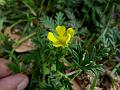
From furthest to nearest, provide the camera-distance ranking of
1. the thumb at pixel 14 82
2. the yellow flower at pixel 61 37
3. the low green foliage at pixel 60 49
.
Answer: the thumb at pixel 14 82 < the low green foliage at pixel 60 49 < the yellow flower at pixel 61 37

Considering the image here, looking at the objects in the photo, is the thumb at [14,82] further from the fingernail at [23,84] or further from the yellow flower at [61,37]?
the yellow flower at [61,37]

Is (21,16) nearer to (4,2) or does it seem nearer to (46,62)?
(4,2)

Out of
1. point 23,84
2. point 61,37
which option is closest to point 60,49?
point 61,37

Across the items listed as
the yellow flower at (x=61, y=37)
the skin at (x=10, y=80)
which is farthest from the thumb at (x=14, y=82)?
the yellow flower at (x=61, y=37)

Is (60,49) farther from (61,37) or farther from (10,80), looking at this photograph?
(10,80)

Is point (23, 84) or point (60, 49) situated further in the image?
point (23, 84)

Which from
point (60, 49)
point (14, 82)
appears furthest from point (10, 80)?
point (60, 49)

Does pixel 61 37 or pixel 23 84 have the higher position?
pixel 61 37
